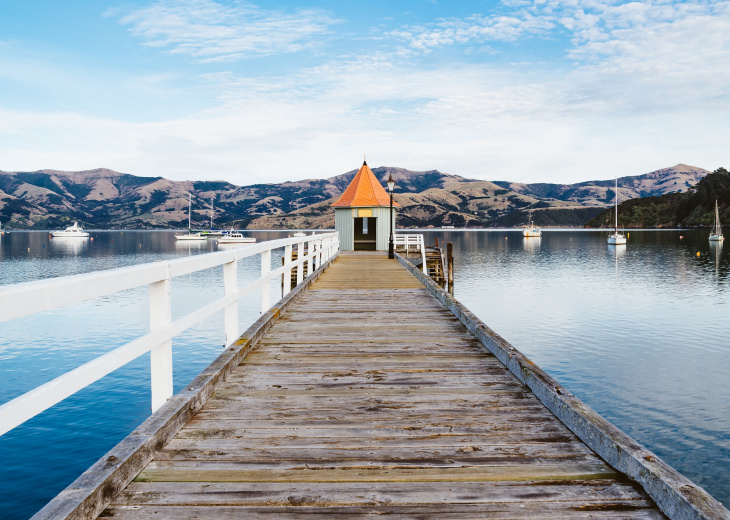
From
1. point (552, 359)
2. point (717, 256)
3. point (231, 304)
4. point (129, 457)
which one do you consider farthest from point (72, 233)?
point (129, 457)

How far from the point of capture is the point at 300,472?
3146 mm

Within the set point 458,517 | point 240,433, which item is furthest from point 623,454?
point 240,433

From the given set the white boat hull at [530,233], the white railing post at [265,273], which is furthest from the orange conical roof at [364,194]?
the white boat hull at [530,233]

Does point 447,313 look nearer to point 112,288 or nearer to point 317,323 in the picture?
point 317,323

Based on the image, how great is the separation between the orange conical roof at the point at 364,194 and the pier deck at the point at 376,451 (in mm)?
23639

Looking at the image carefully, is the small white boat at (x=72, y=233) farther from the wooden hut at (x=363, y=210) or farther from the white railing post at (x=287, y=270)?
the white railing post at (x=287, y=270)

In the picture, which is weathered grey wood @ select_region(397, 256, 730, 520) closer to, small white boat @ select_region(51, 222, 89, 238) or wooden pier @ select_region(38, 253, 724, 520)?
wooden pier @ select_region(38, 253, 724, 520)

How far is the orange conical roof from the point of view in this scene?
2939 cm

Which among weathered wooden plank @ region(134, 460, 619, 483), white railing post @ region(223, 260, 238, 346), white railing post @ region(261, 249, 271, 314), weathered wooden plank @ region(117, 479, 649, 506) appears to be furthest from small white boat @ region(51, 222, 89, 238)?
weathered wooden plank @ region(117, 479, 649, 506)

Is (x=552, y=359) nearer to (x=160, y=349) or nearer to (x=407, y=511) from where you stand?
(x=160, y=349)

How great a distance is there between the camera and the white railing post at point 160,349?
154 inches

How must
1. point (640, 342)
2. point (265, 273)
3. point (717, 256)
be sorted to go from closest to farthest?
point (265, 273)
point (640, 342)
point (717, 256)

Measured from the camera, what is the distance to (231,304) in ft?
20.4

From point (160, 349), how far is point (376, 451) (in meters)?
1.89
